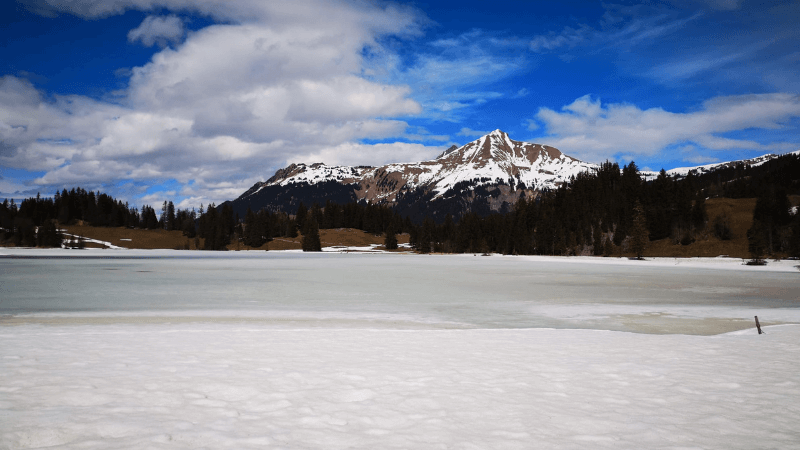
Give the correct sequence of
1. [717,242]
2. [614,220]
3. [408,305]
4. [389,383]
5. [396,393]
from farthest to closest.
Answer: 1. [614,220]
2. [717,242]
3. [408,305]
4. [389,383]
5. [396,393]

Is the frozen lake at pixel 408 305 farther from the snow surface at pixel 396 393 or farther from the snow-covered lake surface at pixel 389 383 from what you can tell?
the snow surface at pixel 396 393

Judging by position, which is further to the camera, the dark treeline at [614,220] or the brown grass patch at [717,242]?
the dark treeline at [614,220]

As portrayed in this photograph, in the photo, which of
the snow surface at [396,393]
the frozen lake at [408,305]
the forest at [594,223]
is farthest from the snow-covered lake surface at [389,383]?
the forest at [594,223]

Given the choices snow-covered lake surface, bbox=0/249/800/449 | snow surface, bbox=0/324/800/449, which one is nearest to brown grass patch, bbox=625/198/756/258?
snow-covered lake surface, bbox=0/249/800/449

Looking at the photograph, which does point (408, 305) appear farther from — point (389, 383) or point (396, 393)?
point (396, 393)

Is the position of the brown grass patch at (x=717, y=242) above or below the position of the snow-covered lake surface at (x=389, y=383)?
above

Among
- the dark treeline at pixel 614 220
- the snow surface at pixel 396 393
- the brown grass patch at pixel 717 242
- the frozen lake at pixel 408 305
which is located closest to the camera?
the snow surface at pixel 396 393

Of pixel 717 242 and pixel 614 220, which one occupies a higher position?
pixel 614 220

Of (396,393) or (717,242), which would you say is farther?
(717,242)

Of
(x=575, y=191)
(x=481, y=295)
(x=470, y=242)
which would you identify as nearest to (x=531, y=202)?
(x=575, y=191)

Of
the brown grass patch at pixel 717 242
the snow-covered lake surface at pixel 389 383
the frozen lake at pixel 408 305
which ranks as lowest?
the frozen lake at pixel 408 305

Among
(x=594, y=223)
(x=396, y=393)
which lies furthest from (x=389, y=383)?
(x=594, y=223)

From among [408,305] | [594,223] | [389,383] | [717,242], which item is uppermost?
[594,223]

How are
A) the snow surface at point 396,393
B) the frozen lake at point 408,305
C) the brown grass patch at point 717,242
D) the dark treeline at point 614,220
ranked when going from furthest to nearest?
the dark treeline at point 614,220
the brown grass patch at point 717,242
the frozen lake at point 408,305
the snow surface at point 396,393
